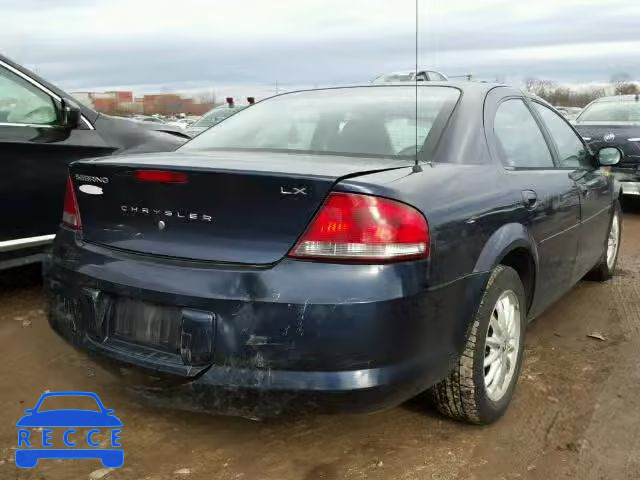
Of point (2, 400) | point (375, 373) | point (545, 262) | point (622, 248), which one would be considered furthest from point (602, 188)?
point (2, 400)

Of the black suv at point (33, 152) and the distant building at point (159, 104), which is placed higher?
the distant building at point (159, 104)

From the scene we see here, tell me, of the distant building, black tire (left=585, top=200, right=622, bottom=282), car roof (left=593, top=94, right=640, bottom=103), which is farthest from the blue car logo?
the distant building

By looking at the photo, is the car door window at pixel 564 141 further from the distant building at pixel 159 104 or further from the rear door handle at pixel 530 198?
the distant building at pixel 159 104

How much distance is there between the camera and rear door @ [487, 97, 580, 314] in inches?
122

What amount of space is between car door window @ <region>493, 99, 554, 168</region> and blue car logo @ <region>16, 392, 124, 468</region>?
7.05 ft

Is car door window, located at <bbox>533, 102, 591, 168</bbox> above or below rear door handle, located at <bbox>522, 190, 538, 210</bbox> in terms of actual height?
above

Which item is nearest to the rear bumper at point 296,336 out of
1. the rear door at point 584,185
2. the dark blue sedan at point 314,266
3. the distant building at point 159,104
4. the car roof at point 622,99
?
the dark blue sedan at point 314,266

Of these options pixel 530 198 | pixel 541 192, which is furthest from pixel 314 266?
pixel 541 192

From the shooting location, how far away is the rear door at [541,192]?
3.10 metres

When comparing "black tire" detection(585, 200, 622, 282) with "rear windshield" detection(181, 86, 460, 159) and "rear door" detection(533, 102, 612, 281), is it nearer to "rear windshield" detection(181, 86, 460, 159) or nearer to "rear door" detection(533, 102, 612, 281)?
"rear door" detection(533, 102, 612, 281)

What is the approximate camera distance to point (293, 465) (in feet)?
8.36

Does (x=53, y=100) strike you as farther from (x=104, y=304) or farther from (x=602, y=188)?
(x=602, y=188)

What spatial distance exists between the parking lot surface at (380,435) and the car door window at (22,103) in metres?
1.63

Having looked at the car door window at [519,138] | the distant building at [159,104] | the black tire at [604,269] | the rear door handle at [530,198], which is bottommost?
the black tire at [604,269]
